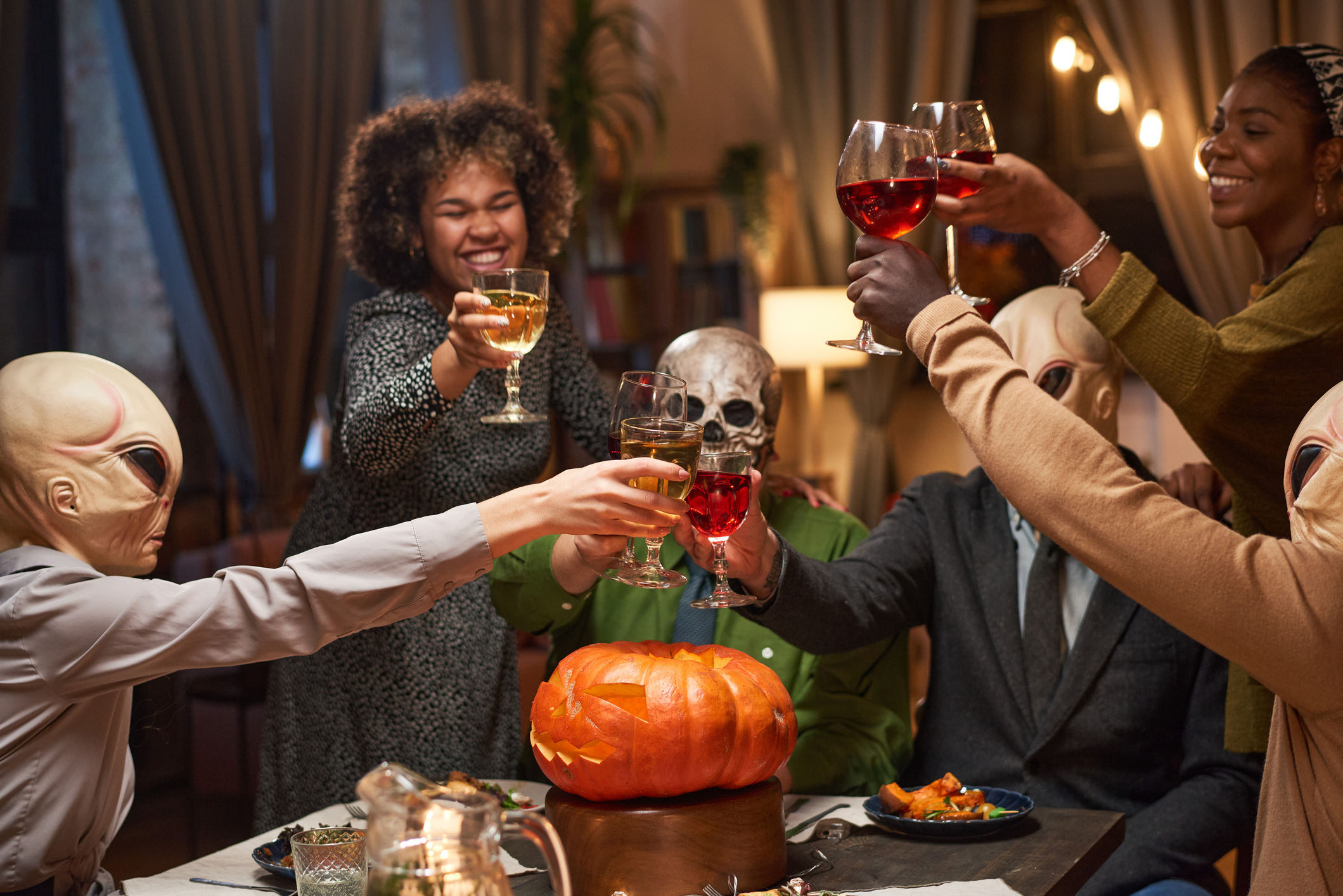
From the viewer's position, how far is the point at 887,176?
149 centimetres

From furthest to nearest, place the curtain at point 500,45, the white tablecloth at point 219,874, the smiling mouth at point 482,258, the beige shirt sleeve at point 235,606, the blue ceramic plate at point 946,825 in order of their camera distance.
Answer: the curtain at point 500,45 < the smiling mouth at point 482,258 < the blue ceramic plate at point 946,825 < the white tablecloth at point 219,874 < the beige shirt sleeve at point 235,606

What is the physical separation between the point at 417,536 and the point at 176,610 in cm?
28

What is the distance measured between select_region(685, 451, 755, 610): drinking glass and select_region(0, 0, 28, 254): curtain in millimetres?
3171

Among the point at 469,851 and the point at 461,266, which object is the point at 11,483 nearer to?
the point at 469,851

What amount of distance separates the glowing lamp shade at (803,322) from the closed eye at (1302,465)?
14.9ft

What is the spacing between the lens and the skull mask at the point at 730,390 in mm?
→ 2148

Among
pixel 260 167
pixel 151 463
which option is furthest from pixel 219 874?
pixel 260 167

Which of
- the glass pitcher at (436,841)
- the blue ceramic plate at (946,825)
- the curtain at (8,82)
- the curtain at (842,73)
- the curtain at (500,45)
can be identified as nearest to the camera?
the glass pitcher at (436,841)

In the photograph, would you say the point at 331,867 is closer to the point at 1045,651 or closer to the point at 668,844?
the point at 668,844

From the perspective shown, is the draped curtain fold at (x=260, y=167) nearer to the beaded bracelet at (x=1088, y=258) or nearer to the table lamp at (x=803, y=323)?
the table lamp at (x=803, y=323)

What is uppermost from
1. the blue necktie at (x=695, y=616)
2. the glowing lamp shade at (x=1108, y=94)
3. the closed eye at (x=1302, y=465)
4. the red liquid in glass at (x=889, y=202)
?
the glowing lamp shade at (x=1108, y=94)

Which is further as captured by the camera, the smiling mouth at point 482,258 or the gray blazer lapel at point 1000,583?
the smiling mouth at point 482,258

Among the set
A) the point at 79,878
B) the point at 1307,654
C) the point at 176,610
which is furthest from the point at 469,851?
the point at 1307,654

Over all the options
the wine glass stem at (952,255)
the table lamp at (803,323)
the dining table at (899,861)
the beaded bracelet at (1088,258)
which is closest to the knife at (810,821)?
the dining table at (899,861)
